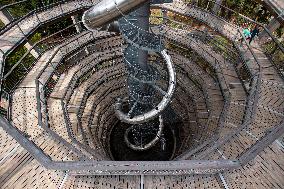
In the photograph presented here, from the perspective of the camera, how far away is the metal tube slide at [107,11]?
11.0 m

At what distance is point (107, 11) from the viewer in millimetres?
11828

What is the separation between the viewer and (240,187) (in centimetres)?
1066

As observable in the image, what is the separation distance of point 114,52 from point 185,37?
5.29 m

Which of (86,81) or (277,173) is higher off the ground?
(277,173)

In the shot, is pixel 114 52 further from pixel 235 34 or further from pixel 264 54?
pixel 264 54

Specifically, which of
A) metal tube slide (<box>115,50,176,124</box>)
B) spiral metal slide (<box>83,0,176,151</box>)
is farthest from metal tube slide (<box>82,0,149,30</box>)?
metal tube slide (<box>115,50,176,124</box>)

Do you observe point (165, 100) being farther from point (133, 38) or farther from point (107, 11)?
point (107, 11)

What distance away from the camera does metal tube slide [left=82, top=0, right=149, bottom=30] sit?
11023 mm

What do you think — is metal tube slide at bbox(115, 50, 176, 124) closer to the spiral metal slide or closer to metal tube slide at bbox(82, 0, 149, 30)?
the spiral metal slide

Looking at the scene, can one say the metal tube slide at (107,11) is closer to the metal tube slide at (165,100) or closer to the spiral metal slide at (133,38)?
the spiral metal slide at (133,38)

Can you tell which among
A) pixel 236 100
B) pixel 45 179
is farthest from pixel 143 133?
pixel 45 179

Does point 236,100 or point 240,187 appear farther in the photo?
point 236,100

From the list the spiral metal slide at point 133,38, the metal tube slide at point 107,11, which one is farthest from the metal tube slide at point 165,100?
the metal tube slide at point 107,11

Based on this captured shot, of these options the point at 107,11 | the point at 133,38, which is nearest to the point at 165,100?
the point at 133,38
